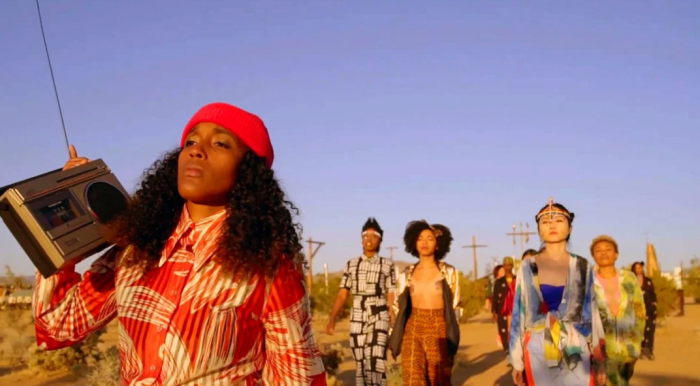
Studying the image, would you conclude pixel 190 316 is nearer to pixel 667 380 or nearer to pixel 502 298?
pixel 667 380

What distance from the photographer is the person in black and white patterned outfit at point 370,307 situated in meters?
10.6

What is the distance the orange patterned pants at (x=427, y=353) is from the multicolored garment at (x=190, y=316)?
6814 millimetres

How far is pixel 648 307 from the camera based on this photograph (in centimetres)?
1645

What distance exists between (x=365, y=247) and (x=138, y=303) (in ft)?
28.9

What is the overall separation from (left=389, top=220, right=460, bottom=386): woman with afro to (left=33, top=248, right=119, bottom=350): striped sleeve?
6838mm

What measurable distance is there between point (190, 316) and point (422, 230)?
8039 mm

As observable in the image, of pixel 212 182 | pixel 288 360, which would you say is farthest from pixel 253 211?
pixel 288 360

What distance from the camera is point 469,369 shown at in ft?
57.1

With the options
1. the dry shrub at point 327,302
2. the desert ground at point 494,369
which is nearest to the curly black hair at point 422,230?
the desert ground at point 494,369

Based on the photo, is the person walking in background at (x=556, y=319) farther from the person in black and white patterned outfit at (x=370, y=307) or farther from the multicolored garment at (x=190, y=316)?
the multicolored garment at (x=190, y=316)

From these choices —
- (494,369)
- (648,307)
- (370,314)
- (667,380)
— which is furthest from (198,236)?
Answer: (648,307)

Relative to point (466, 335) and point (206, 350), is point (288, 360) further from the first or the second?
point (466, 335)

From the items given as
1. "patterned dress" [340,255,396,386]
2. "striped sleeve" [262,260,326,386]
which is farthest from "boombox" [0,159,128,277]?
"patterned dress" [340,255,396,386]

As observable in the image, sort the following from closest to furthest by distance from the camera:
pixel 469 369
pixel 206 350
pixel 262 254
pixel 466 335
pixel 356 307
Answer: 1. pixel 206 350
2. pixel 262 254
3. pixel 356 307
4. pixel 469 369
5. pixel 466 335
